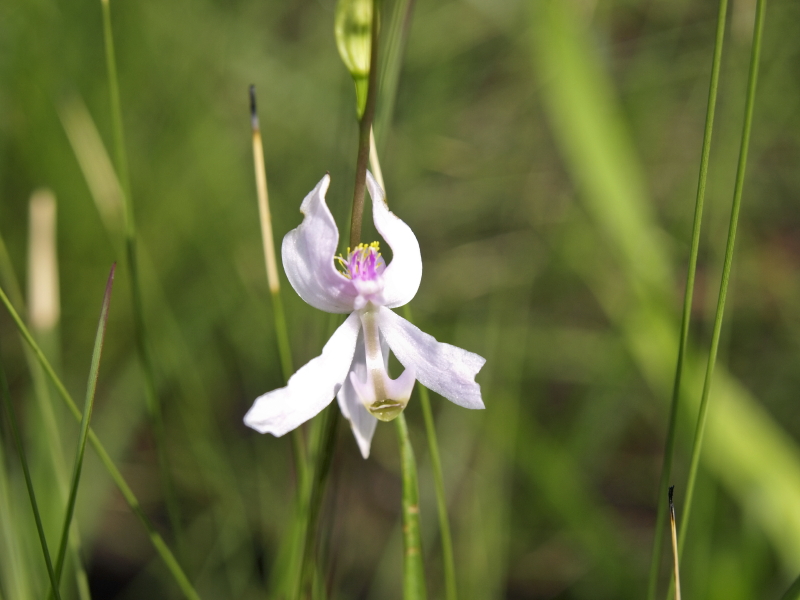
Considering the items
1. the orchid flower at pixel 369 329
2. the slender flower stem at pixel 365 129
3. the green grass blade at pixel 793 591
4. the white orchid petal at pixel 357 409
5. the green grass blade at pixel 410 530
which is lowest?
the green grass blade at pixel 793 591

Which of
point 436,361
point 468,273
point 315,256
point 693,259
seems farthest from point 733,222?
point 468,273

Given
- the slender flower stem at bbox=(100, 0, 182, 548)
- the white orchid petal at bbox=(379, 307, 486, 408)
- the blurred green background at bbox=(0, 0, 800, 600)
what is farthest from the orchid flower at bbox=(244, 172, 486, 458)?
the blurred green background at bbox=(0, 0, 800, 600)

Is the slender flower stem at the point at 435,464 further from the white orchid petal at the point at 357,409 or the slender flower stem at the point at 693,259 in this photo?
the slender flower stem at the point at 693,259

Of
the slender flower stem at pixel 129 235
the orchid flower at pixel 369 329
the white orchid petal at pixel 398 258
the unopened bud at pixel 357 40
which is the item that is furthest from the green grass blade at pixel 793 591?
the slender flower stem at pixel 129 235

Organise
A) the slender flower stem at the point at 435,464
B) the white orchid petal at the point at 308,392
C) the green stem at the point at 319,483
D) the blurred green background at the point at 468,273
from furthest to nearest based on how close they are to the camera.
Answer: the blurred green background at the point at 468,273 → the slender flower stem at the point at 435,464 → the green stem at the point at 319,483 → the white orchid petal at the point at 308,392

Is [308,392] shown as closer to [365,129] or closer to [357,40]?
[365,129]

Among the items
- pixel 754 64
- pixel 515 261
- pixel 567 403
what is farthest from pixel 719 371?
pixel 754 64

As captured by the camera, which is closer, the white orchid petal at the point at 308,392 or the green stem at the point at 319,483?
the white orchid petal at the point at 308,392
